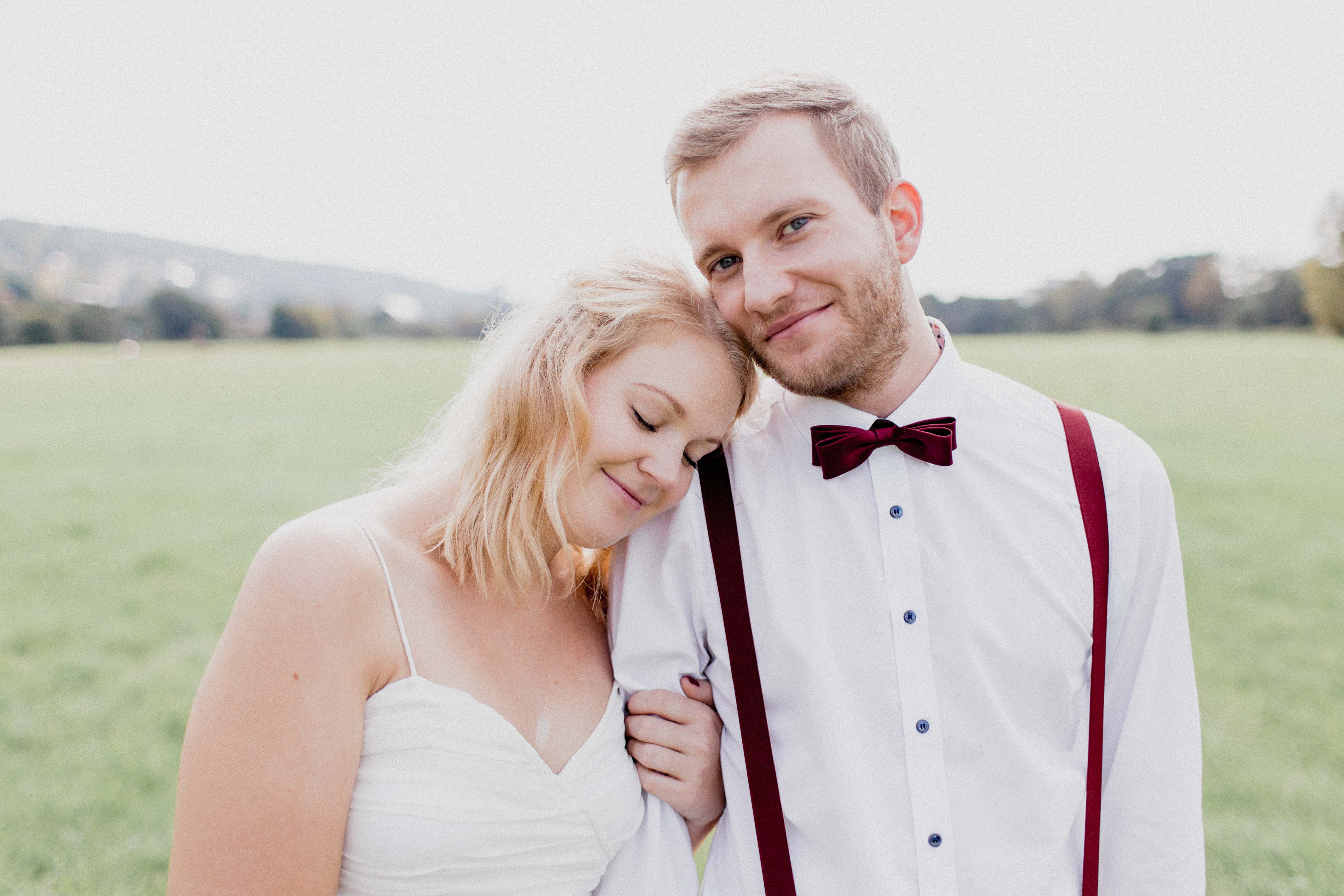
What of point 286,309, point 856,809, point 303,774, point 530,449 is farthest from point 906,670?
point 286,309

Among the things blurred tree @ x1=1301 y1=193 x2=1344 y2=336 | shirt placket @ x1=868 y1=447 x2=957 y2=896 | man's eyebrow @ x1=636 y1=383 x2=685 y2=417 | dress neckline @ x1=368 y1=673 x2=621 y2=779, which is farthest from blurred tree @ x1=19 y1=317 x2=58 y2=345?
blurred tree @ x1=1301 y1=193 x2=1344 y2=336

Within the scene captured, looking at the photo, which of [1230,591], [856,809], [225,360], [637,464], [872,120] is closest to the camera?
[856,809]

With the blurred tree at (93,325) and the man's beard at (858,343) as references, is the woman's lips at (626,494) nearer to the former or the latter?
the man's beard at (858,343)

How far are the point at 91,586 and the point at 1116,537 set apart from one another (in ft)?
29.2

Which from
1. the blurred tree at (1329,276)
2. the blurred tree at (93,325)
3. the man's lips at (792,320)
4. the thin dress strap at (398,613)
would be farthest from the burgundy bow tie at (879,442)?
the blurred tree at (93,325)

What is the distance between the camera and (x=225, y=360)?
39438 mm

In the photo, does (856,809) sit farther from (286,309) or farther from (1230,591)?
(286,309)

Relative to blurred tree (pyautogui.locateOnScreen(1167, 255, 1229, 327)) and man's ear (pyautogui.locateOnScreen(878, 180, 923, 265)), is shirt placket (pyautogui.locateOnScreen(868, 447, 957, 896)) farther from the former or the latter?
blurred tree (pyautogui.locateOnScreen(1167, 255, 1229, 327))

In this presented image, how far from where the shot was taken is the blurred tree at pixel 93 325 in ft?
168

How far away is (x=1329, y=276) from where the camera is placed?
30.4 meters

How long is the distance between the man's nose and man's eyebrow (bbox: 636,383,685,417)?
0.93 feet

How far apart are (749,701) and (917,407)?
0.84 m

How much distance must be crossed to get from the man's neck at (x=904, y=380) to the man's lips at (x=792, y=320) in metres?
0.27

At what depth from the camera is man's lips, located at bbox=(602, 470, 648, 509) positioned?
189 centimetres
